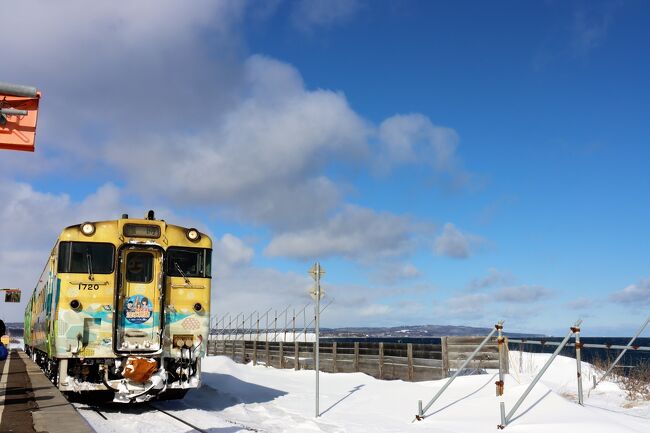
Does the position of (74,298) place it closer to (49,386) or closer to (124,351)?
(124,351)

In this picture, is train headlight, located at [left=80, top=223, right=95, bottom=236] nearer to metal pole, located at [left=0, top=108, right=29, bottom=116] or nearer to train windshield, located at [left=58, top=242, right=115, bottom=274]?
train windshield, located at [left=58, top=242, right=115, bottom=274]

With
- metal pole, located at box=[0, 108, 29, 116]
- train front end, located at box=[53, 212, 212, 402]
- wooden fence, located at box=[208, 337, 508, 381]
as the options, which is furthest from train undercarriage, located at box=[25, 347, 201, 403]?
wooden fence, located at box=[208, 337, 508, 381]

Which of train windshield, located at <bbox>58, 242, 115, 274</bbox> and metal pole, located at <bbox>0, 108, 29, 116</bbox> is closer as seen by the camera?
metal pole, located at <bbox>0, 108, 29, 116</bbox>

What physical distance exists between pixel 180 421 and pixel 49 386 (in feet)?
25.2

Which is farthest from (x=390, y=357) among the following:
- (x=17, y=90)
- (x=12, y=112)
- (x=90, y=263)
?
(x=17, y=90)

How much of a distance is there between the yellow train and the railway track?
15.6 inches

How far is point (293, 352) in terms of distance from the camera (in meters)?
26.1

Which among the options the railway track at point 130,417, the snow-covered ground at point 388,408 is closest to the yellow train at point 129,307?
the railway track at point 130,417

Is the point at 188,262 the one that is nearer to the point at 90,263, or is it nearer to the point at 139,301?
the point at 139,301

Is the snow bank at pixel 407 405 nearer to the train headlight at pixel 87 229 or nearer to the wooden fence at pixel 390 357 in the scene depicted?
the wooden fence at pixel 390 357

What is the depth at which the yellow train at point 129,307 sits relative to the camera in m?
11.7

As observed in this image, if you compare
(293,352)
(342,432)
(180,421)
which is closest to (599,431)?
(342,432)

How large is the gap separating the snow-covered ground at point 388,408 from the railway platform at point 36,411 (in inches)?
20.2

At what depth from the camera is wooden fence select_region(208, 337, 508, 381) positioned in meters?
17.4
